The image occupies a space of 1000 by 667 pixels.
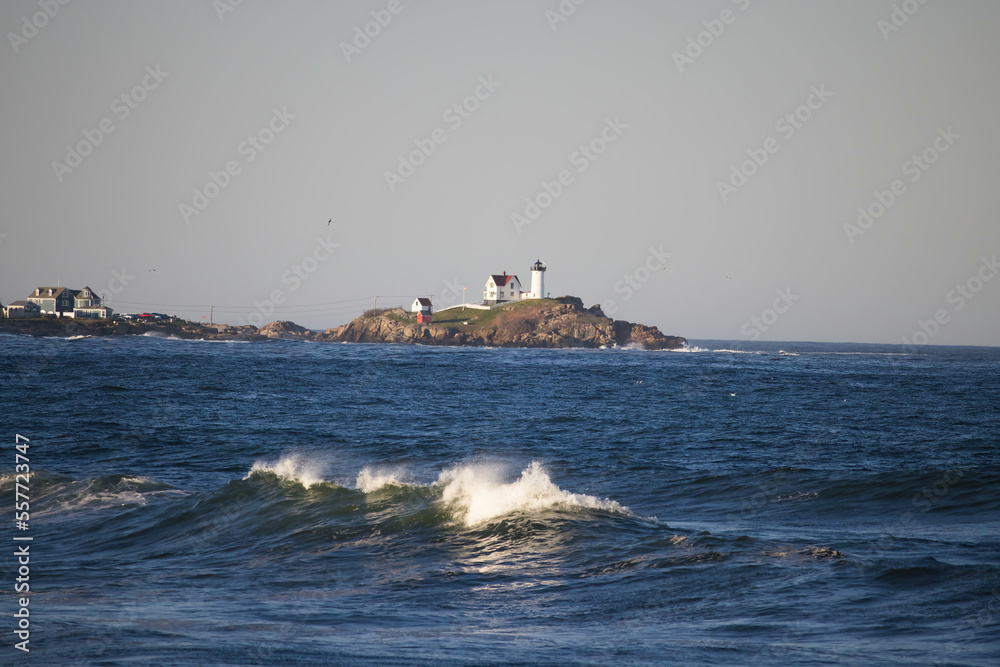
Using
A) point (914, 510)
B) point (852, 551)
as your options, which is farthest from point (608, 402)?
point (852, 551)

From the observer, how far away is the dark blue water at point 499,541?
389 inches

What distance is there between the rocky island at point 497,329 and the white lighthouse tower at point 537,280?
637 cm

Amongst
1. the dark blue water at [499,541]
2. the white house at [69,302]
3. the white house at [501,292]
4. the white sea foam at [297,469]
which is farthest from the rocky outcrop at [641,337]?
the white sea foam at [297,469]

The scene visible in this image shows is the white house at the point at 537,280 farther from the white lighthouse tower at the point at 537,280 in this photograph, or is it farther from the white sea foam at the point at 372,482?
the white sea foam at the point at 372,482

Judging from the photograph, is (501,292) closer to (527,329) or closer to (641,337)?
(527,329)

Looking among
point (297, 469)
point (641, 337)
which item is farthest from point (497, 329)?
point (297, 469)

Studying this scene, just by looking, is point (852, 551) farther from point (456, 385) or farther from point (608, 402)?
point (456, 385)

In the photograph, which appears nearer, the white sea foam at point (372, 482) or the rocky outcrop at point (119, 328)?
the white sea foam at point (372, 482)

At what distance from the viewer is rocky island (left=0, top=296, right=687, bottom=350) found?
6909 inches

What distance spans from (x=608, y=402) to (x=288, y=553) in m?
37.9

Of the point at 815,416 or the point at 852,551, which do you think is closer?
the point at 852,551

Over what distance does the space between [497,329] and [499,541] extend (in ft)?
536

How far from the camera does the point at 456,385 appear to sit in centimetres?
6325

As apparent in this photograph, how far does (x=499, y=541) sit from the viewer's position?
15.5m
